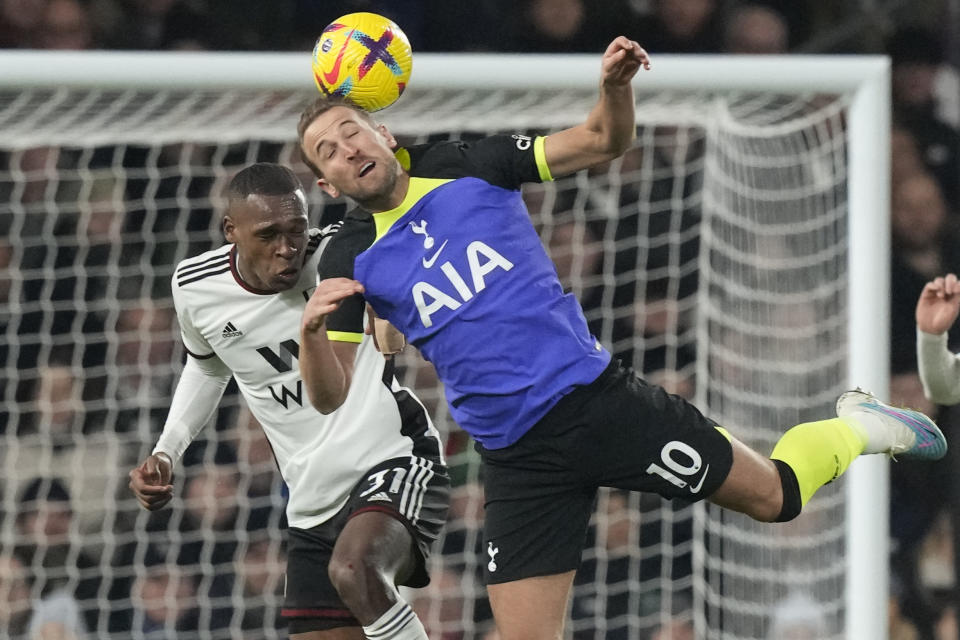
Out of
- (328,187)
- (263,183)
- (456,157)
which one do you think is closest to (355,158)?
(328,187)

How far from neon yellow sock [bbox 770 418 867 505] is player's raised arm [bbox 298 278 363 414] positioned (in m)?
1.05

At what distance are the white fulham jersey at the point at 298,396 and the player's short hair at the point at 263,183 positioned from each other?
0.18m

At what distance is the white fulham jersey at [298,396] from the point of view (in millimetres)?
3664

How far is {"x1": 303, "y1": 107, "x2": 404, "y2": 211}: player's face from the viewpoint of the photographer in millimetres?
3203

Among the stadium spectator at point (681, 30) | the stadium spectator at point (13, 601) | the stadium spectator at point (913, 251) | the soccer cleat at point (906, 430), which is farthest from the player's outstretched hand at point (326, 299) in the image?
the stadium spectator at point (681, 30)

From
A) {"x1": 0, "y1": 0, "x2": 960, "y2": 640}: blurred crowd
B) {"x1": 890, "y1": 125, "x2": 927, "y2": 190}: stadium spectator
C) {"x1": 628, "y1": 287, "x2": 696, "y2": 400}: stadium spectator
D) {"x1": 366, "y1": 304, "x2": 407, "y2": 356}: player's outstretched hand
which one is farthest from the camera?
{"x1": 890, "y1": 125, "x2": 927, "y2": 190}: stadium spectator

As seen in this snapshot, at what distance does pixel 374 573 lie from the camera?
329 cm

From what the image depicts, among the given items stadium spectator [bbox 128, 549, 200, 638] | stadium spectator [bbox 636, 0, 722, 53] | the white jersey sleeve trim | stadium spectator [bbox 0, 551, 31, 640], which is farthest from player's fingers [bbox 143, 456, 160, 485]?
stadium spectator [bbox 636, 0, 722, 53]

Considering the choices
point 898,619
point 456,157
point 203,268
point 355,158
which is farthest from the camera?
point 898,619

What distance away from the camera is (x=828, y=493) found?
16.6ft

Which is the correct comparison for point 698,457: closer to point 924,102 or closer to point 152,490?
point 152,490

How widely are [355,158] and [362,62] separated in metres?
0.31

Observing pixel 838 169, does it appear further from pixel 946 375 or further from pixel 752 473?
pixel 752 473

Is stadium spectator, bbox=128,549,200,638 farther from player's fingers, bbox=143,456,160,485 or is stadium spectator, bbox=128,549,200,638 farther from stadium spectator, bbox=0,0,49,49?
stadium spectator, bbox=0,0,49,49
